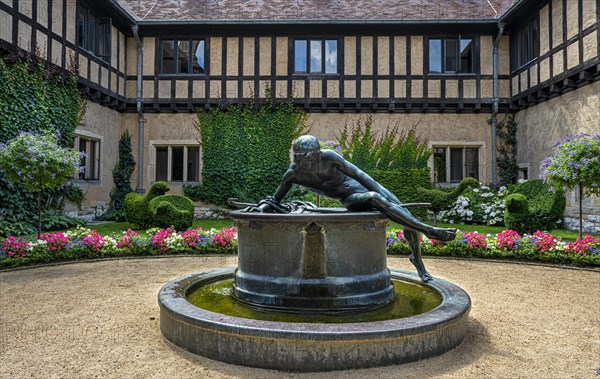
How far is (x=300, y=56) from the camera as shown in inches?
648

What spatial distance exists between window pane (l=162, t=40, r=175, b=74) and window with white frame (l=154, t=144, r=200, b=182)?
2972mm

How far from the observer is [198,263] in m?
7.92

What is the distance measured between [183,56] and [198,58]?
637mm

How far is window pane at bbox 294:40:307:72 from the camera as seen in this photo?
16.4 meters

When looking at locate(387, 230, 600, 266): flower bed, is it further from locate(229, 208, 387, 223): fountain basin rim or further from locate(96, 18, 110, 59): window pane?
locate(96, 18, 110, 59): window pane

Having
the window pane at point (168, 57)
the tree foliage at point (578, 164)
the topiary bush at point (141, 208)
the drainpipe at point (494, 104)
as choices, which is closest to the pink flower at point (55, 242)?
the topiary bush at point (141, 208)

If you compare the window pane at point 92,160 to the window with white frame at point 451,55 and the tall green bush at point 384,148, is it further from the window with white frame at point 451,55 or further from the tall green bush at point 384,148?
the window with white frame at point 451,55

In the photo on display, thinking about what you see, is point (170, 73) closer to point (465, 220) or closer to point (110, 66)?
point (110, 66)

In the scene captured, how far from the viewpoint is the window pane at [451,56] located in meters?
16.4

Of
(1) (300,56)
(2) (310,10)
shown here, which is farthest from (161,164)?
(2) (310,10)

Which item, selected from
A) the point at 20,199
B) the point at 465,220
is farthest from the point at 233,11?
the point at 465,220

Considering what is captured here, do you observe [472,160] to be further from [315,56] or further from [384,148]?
[315,56]

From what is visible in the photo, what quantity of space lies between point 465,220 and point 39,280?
1286 cm

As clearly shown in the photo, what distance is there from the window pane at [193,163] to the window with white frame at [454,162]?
30.5 feet
